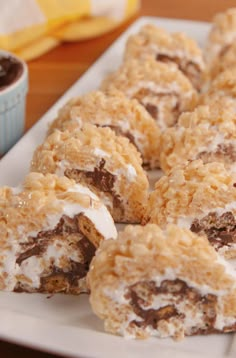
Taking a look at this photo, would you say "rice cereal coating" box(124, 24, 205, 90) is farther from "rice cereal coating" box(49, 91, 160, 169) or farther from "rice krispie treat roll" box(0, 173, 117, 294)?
"rice krispie treat roll" box(0, 173, 117, 294)

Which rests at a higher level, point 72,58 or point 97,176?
point 97,176

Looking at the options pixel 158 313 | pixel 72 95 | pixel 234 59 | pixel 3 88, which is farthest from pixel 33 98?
pixel 158 313

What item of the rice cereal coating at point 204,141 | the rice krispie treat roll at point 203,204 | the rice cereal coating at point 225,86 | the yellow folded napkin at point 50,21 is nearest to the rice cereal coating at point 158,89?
the rice cereal coating at point 225,86

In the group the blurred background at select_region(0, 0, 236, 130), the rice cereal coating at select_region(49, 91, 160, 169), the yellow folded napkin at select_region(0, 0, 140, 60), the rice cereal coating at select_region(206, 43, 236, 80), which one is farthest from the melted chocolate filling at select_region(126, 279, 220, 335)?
the yellow folded napkin at select_region(0, 0, 140, 60)

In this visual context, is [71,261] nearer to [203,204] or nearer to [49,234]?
[49,234]

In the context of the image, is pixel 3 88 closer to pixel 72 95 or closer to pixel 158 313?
pixel 72 95

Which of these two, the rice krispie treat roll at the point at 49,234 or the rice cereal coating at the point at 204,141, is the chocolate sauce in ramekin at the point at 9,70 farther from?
the rice krispie treat roll at the point at 49,234

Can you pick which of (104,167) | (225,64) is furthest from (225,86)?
(104,167)
